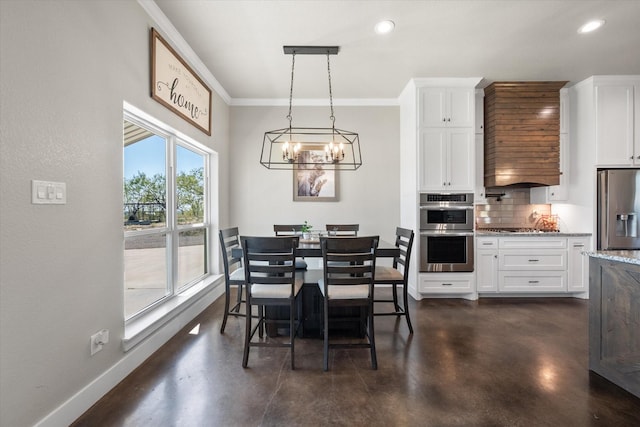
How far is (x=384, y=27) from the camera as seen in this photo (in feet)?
8.79

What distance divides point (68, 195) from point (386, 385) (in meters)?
2.31

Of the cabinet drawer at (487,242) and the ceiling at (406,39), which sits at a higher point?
the ceiling at (406,39)

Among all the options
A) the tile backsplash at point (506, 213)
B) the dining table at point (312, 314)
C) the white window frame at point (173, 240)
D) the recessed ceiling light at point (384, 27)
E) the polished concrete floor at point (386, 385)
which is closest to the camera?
the polished concrete floor at point (386, 385)

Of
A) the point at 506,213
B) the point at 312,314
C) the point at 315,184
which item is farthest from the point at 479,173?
the point at 312,314

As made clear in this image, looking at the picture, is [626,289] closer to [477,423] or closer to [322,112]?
[477,423]

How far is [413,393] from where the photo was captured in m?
1.92

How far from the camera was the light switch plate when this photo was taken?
1434mm

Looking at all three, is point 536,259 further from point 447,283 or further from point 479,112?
point 479,112

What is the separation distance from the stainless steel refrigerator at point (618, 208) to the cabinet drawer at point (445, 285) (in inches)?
69.2

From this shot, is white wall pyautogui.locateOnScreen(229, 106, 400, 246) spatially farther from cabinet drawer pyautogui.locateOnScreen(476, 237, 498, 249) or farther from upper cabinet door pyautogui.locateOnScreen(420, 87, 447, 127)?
cabinet drawer pyautogui.locateOnScreen(476, 237, 498, 249)

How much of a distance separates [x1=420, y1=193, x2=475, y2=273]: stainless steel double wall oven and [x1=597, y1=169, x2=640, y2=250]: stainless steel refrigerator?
1.61 m

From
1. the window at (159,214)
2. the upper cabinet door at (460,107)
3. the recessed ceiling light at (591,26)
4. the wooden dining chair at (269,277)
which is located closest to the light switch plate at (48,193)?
the window at (159,214)

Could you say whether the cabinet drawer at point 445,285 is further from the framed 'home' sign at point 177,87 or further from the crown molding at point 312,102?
the framed 'home' sign at point 177,87

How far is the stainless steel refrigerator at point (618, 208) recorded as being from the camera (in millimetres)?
3591
